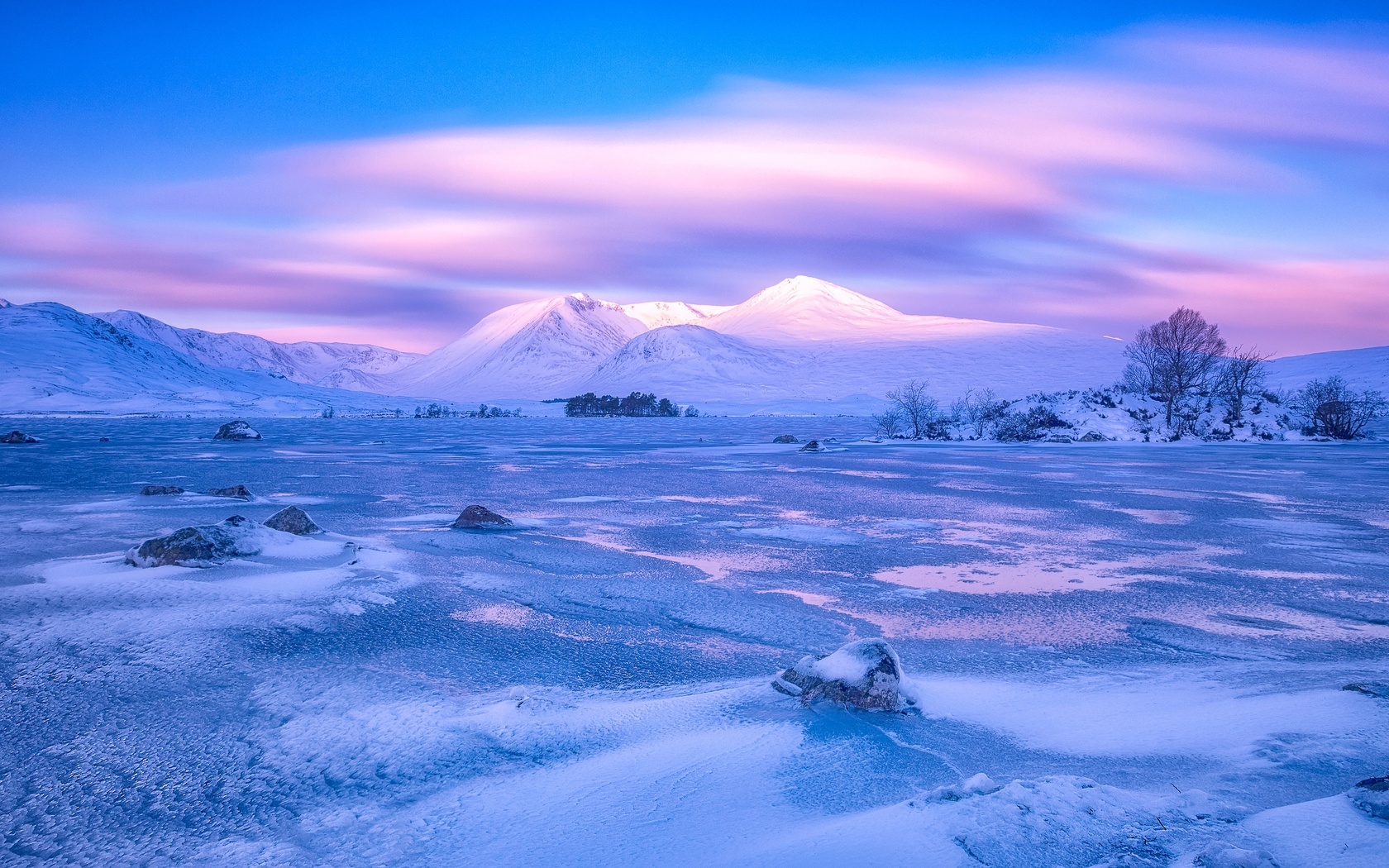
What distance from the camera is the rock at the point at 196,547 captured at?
776cm

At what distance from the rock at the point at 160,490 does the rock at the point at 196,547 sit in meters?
6.85

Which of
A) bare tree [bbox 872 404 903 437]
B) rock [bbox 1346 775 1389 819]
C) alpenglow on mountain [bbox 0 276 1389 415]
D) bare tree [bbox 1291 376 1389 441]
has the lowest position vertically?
rock [bbox 1346 775 1389 819]

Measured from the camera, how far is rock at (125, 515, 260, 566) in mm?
7758

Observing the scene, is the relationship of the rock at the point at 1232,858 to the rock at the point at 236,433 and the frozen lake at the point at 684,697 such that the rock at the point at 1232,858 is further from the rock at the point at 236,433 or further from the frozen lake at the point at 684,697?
the rock at the point at 236,433

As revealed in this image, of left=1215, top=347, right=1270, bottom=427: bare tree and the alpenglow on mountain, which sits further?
the alpenglow on mountain

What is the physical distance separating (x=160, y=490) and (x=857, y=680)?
1359cm

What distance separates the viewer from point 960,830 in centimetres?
314

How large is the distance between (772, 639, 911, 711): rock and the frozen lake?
0.11 m

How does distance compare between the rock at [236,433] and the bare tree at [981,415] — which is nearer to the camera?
the rock at [236,433]

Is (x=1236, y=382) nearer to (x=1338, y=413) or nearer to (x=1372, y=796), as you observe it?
(x=1338, y=413)

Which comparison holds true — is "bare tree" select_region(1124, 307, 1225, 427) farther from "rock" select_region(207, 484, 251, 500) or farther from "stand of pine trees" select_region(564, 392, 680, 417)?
"stand of pine trees" select_region(564, 392, 680, 417)

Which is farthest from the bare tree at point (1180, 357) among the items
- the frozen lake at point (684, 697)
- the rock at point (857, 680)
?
the rock at point (857, 680)

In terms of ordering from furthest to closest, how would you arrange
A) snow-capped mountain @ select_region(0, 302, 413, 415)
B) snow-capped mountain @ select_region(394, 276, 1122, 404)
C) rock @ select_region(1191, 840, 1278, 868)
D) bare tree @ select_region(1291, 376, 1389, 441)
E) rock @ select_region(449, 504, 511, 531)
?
snow-capped mountain @ select_region(394, 276, 1122, 404) < snow-capped mountain @ select_region(0, 302, 413, 415) < bare tree @ select_region(1291, 376, 1389, 441) < rock @ select_region(449, 504, 511, 531) < rock @ select_region(1191, 840, 1278, 868)

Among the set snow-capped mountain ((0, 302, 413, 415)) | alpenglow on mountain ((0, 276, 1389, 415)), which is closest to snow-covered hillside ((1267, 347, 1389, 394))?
alpenglow on mountain ((0, 276, 1389, 415))
